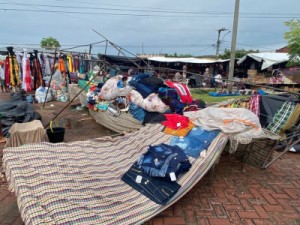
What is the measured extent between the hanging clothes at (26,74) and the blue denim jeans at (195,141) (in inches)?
302

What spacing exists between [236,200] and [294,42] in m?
14.3

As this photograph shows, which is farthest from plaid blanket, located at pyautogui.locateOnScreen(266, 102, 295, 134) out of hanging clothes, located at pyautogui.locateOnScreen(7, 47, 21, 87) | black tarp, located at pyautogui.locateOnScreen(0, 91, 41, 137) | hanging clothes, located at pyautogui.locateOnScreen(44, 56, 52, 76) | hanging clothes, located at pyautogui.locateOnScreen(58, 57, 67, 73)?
hanging clothes, located at pyautogui.locateOnScreen(44, 56, 52, 76)

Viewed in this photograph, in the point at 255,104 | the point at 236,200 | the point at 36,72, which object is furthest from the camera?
the point at 36,72

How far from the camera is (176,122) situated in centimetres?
354

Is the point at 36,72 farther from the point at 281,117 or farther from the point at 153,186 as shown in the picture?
the point at 281,117

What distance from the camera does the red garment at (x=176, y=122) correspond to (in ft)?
11.2

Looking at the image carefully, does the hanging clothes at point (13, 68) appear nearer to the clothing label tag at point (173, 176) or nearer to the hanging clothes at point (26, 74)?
the hanging clothes at point (26, 74)

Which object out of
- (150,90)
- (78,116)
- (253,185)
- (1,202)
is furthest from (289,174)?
(78,116)

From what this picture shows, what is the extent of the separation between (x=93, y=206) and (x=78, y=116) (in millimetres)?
4851

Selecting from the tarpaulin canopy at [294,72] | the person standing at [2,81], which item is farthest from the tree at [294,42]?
the person standing at [2,81]

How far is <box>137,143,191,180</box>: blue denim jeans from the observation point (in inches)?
99.1

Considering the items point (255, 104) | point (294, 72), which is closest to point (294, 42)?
point (294, 72)

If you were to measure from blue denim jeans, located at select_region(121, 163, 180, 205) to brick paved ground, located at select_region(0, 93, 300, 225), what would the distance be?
8.6 inches

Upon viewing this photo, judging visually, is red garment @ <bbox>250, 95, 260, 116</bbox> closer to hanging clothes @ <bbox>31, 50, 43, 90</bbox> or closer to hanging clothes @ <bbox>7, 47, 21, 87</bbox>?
hanging clothes @ <bbox>7, 47, 21, 87</bbox>
